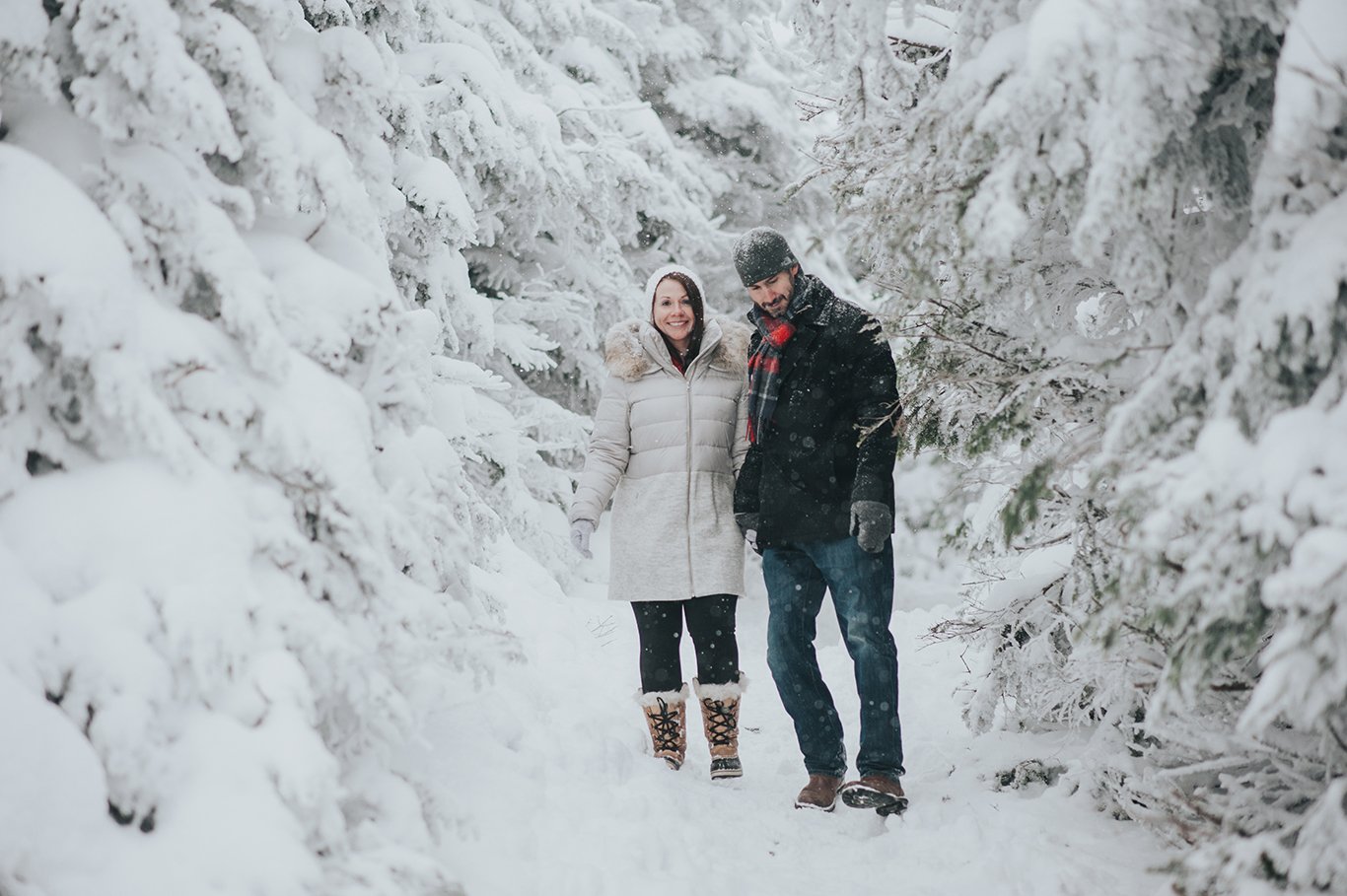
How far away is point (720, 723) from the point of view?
13.1ft

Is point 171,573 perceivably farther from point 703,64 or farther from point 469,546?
point 703,64

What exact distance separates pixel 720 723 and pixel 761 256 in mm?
2112

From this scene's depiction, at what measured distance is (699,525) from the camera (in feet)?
13.0

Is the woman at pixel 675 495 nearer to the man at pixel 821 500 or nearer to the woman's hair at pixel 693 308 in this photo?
the woman's hair at pixel 693 308

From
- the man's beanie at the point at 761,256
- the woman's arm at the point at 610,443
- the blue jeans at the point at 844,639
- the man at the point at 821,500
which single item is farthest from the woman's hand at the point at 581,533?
the man's beanie at the point at 761,256

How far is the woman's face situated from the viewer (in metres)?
4.09

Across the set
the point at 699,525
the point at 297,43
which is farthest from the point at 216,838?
the point at 699,525

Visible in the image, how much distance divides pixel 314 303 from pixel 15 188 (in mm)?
645

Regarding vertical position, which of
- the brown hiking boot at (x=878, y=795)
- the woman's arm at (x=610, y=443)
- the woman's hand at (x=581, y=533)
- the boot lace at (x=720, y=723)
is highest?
the woman's arm at (x=610, y=443)

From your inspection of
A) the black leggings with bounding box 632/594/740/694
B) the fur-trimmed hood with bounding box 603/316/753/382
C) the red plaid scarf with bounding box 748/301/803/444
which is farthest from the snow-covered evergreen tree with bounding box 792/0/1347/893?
the black leggings with bounding box 632/594/740/694

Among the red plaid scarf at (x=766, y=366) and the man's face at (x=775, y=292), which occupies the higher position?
the man's face at (x=775, y=292)

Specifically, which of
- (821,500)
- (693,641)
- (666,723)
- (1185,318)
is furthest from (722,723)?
(1185,318)

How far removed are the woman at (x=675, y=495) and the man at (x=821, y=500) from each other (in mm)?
238

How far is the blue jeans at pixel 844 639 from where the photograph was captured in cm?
352
